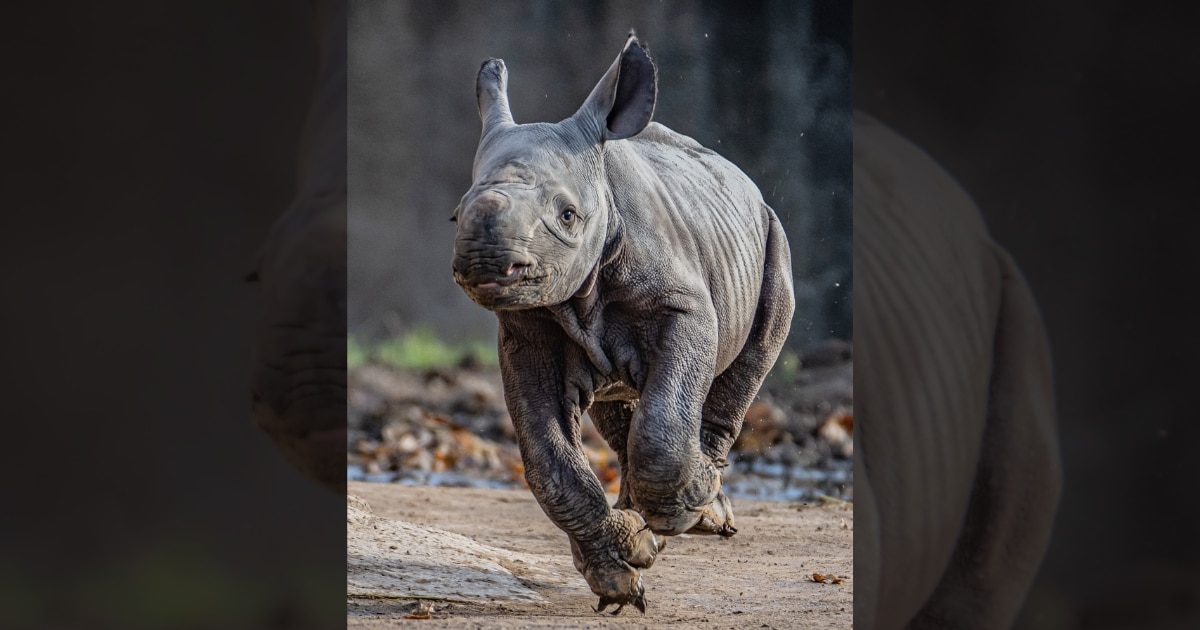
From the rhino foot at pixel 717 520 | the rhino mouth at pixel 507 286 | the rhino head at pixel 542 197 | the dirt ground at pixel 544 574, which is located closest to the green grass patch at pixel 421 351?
the dirt ground at pixel 544 574

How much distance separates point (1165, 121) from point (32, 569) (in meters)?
2.23

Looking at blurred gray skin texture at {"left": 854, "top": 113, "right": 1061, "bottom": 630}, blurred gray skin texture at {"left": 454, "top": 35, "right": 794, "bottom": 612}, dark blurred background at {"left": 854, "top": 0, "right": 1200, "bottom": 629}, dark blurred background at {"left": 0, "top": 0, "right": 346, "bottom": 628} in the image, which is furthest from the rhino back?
dark blurred background at {"left": 854, "top": 0, "right": 1200, "bottom": 629}

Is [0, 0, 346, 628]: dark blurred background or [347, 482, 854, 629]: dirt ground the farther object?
[347, 482, 854, 629]: dirt ground

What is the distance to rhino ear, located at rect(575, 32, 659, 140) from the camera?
365 cm

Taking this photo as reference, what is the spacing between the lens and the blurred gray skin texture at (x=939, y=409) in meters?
2.39

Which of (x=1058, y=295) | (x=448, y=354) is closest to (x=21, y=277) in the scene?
(x=1058, y=295)

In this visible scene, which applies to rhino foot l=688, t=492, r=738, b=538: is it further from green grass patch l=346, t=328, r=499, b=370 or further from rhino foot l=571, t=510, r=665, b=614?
green grass patch l=346, t=328, r=499, b=370

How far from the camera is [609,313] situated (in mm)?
3752

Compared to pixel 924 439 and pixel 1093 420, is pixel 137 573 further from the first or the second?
pixel 1093 420

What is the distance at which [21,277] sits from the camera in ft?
8.47

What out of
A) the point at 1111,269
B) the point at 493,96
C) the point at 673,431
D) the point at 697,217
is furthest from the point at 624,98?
the point at 1111,269

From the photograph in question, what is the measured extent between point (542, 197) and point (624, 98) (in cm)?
51

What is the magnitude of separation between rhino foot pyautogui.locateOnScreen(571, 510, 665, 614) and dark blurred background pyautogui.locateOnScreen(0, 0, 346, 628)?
126 centimetres

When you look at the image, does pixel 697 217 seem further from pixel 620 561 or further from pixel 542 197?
pixel 620 561
